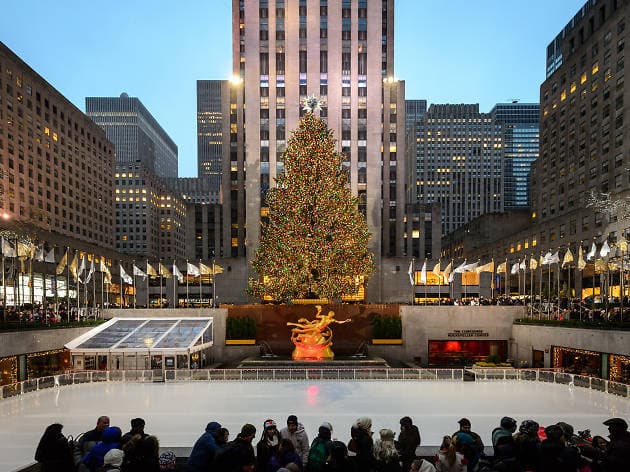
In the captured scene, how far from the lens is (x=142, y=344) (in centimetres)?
2655

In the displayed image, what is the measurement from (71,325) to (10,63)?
63488 mm

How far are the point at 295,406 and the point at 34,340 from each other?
18566 millimetres

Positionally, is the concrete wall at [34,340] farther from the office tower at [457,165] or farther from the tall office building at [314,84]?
the office tower at [457,165]

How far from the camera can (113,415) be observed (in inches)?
662

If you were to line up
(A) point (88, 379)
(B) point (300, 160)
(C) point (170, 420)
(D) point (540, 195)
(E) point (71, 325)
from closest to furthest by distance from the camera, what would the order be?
1. (C) point (170, 420)
2. (A) point (88, 379)
3. (E) point (71, 325)
4. (B) point (300, 160)
5. (D) point (540, 195)

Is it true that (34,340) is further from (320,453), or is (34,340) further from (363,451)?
(363,451)

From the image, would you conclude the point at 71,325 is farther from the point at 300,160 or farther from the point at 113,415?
the point at 300,160

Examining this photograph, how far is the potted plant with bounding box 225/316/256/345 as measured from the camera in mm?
35172

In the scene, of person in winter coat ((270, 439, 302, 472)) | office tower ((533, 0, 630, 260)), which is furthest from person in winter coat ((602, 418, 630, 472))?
office tower ((533, 0, 630, 260))

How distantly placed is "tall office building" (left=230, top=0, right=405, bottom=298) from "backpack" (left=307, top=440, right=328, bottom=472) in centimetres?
4934

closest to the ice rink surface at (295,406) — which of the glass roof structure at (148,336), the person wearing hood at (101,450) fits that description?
the glass roof structure at (148,336)

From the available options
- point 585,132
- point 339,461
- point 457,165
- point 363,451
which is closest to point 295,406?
point 363,451

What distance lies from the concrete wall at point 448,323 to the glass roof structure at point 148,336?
15335mm

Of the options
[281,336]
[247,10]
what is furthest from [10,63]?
[281,336]
